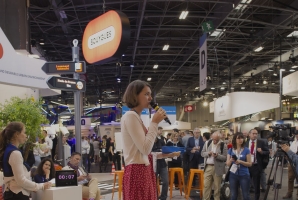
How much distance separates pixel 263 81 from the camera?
26828 millimetres

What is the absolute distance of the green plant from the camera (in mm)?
6422

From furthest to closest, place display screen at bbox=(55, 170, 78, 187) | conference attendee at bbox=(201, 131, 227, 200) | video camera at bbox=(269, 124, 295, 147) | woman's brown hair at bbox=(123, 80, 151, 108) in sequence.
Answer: conference attendee at bbox=(201, 131, 227, 200)
video camera at bbox=(269, 124, 295, 147)
display screen at bbox=(55, 170, 78, 187)
woman's brown hair at bbox=(123, 80, 151, 108)

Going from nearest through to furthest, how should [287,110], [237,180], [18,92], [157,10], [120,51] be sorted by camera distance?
[237,180] < [120,51] < [18,92] < [157,10] < [287,110]

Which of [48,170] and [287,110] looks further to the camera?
[287,110]

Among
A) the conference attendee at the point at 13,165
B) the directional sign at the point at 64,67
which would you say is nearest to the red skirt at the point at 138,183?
the conference attendee at the point at 13,165

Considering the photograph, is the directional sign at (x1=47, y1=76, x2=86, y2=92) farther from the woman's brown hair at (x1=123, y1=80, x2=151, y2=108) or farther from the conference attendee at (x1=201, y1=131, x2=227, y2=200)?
the woman's brown hair at (x1=123, y1=80, x2=151, y2=108)

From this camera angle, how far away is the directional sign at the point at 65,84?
238 inches

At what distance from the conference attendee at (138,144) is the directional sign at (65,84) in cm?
414

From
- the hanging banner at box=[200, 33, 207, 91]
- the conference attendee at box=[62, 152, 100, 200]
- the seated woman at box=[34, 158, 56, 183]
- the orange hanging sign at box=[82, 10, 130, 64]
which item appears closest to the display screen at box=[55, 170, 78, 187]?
the seated woman at box=[34, 158, 56, 183]

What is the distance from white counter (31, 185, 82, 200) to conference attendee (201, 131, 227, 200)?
10.4ft

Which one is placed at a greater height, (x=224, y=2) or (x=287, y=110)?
(x=224, y=2)

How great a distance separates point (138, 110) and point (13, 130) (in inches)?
73.8

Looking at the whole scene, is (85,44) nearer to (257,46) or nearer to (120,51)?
(120,51)

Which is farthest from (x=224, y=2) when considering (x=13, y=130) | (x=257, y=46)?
(x=13, y=130)
